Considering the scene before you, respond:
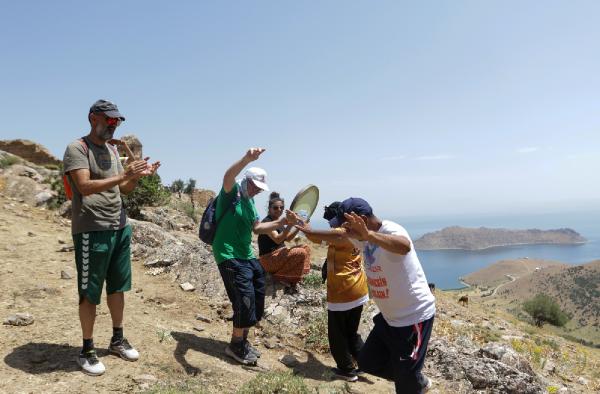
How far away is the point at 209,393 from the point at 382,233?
216 cm

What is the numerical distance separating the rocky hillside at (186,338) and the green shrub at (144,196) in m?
2.82

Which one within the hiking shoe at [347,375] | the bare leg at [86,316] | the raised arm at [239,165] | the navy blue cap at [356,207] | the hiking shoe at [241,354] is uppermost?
→ the raised arm at [239,165]

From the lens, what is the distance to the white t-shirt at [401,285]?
3.55 meters

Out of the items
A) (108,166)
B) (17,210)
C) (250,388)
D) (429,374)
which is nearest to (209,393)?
(250,388)

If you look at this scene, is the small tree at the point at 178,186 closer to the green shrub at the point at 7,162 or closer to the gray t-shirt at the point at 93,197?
the green shrub at the point at 7,162

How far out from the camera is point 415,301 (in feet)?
11.6

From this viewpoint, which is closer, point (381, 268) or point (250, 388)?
point (381, 268)

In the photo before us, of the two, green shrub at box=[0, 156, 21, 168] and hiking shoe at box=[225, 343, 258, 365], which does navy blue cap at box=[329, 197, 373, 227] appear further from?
green shrub at box=[0, 156, 21, 168]

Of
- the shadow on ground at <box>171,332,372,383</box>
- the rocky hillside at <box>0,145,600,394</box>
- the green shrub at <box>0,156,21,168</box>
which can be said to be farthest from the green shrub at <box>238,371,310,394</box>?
the green shrub at <box>0,156,21,168</box>

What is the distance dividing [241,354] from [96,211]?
234 centimetres

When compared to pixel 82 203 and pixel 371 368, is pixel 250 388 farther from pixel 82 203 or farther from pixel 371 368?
pixel 82 203

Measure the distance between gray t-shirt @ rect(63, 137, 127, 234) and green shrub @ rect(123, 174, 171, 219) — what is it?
9.21 meters

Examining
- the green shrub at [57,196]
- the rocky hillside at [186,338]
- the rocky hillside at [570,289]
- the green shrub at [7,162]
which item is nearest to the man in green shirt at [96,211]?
the rocky hillside at [186,338]

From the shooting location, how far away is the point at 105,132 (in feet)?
12.4
